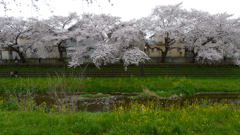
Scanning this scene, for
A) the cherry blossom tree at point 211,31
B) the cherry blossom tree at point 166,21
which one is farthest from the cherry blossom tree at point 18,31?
the cherry blossom tree at point 211,31

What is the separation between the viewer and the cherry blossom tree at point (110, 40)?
13.9 m

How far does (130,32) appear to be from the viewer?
14.3 m

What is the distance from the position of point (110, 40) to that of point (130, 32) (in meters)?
2.51

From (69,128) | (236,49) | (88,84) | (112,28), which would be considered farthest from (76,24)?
(236,49)

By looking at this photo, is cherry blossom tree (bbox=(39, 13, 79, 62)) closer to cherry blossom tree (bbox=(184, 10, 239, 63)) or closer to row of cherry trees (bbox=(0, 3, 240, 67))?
row of cherry trees (bbox=(0, 3, 240, 67))

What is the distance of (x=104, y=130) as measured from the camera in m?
3.91

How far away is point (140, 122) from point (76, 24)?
16575 mm

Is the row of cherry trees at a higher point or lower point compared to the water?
higher

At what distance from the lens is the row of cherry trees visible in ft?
47.3

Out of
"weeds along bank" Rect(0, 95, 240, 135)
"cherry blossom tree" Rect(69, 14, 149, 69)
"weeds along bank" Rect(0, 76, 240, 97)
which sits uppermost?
"cherry blossom tree" Rect(69, 14, 149, 69)

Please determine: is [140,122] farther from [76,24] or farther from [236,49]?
[236,49]

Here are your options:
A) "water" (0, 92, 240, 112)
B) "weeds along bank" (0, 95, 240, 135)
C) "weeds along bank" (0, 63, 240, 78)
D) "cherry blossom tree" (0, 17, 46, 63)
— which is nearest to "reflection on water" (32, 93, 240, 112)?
"water" (0, 92, 240, 112)

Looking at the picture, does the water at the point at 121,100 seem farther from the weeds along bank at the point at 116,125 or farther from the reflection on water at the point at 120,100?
the weeds along bank at the point at 116,125

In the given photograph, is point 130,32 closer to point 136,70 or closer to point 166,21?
point 136,70
